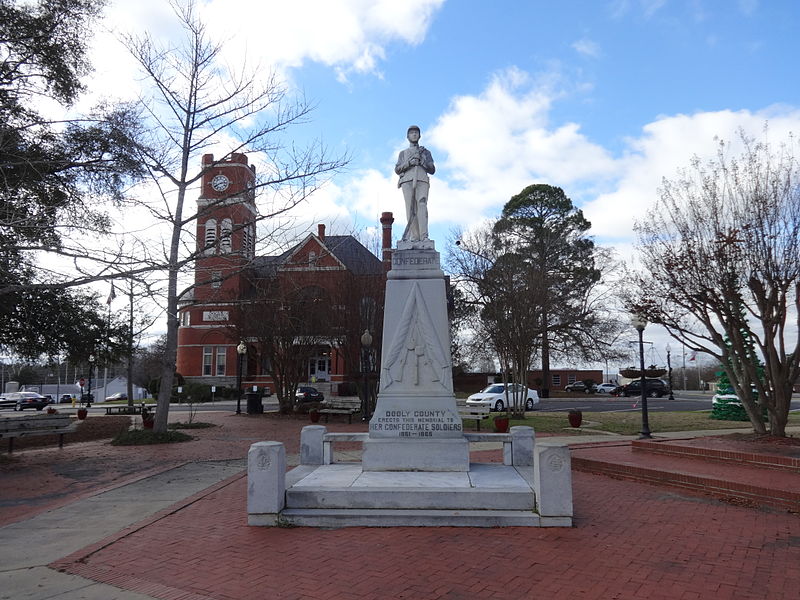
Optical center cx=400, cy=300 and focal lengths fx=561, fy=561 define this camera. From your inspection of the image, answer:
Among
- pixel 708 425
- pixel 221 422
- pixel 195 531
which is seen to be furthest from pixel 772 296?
pixel 221 422

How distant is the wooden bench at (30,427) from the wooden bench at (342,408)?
9.60 m

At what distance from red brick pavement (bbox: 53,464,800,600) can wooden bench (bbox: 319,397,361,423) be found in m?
15.1

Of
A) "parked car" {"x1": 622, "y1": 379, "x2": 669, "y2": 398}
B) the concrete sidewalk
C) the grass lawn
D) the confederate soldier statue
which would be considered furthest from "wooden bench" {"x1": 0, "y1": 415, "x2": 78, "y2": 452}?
"parked car" {"x1": 622, "y1": 379, "x2": 669, "y2": 398}

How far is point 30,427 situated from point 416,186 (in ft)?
39.4

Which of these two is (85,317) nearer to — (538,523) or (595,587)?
(538,523)

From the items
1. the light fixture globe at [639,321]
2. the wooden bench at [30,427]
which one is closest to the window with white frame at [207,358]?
the wooden bench at [30,427]

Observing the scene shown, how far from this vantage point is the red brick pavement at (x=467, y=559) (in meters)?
4.62

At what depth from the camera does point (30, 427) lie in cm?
1430

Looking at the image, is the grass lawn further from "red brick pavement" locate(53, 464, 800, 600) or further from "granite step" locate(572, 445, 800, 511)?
"red brick pavement" locate(53, 464, 800, 600)

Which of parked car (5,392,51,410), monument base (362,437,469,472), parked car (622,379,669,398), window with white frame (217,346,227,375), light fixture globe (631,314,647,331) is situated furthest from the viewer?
window with white frame (217,346,227,375)

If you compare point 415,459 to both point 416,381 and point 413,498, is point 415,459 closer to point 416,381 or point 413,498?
point 416,381

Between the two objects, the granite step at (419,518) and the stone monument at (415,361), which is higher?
the stone monument at (415,361)

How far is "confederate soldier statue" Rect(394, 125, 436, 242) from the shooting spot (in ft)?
30.8

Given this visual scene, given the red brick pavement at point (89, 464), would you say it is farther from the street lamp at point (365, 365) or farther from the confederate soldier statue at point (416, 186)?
the confederate soldier statue at point (416, 186)
